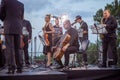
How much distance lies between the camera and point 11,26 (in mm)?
6789

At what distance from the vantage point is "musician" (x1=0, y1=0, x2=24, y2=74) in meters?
6.80

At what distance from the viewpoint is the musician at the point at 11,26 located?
22.3 ft

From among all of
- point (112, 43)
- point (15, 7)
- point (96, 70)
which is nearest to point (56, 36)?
point (112, 43)

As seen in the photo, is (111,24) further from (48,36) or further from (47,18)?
(48,36)

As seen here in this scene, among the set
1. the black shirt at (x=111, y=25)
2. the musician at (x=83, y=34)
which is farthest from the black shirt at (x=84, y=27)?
the black shirt at (x=111, y=25)

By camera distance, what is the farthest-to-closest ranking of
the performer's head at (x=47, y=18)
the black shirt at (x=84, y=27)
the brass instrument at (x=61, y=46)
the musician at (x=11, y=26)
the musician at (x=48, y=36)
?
1. the musician at (x=48, y=36)
2. the black shirt at (x=84, y=27)
3. the performer's head at (x=47, y=18)
4. the brass instrument at (x=61, y=46)
5. the musician at (x=11, y=26)

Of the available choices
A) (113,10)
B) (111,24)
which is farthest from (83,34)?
(113,10)

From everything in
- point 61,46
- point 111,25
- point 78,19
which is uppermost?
point 78,19

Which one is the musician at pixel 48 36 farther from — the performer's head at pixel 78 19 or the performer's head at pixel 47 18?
the performer's head at pixel 78 19

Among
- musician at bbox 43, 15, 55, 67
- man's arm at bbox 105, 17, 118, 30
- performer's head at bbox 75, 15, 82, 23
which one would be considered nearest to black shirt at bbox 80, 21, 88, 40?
performer's head at bbox 75, 15, 82, 23

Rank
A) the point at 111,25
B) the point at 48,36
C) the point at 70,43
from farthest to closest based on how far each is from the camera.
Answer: the point at 48,36, the point at 111,25, the point at 70,43

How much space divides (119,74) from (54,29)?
282 cm

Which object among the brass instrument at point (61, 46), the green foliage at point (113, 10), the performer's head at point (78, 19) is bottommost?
the brass instrument at point (61, 46)

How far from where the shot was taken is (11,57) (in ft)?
22.3
